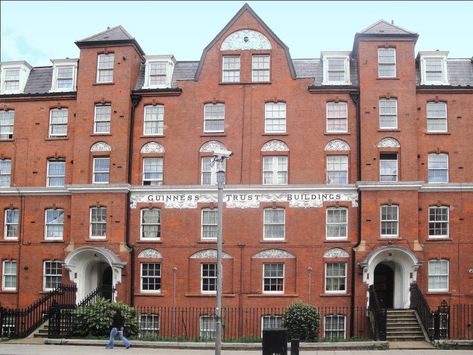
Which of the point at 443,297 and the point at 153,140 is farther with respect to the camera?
the point at 153,140

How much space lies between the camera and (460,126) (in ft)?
115

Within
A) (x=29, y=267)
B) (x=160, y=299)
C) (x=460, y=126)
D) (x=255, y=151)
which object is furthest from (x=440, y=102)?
(x=29, y=267)

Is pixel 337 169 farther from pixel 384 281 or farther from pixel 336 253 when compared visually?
pixel 384 281

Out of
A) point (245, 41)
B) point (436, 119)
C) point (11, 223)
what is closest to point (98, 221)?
point (11, 223)

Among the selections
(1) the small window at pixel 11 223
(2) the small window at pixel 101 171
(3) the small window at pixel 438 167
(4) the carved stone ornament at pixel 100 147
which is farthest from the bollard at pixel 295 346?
(1) the small window at pixel 11 223

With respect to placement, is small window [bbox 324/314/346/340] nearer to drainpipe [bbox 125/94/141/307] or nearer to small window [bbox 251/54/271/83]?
drainpipe [bbox 125/94/141/307]

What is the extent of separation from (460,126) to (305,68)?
8754 mm

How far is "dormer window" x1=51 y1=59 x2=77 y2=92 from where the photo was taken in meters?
37.8

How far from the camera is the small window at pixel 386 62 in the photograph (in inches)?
1385

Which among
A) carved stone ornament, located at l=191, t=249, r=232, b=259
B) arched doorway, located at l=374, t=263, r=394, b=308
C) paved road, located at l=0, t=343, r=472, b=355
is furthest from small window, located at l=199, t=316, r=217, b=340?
arched doorway, located at l=374, t=263, r=394, b=308

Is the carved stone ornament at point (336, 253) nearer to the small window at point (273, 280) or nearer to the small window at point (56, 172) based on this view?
the small window at point (273, 280)

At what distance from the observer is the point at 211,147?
35.8 metres

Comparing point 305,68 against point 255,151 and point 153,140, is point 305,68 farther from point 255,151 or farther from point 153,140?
point 153,140

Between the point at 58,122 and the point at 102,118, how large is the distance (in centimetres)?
285
